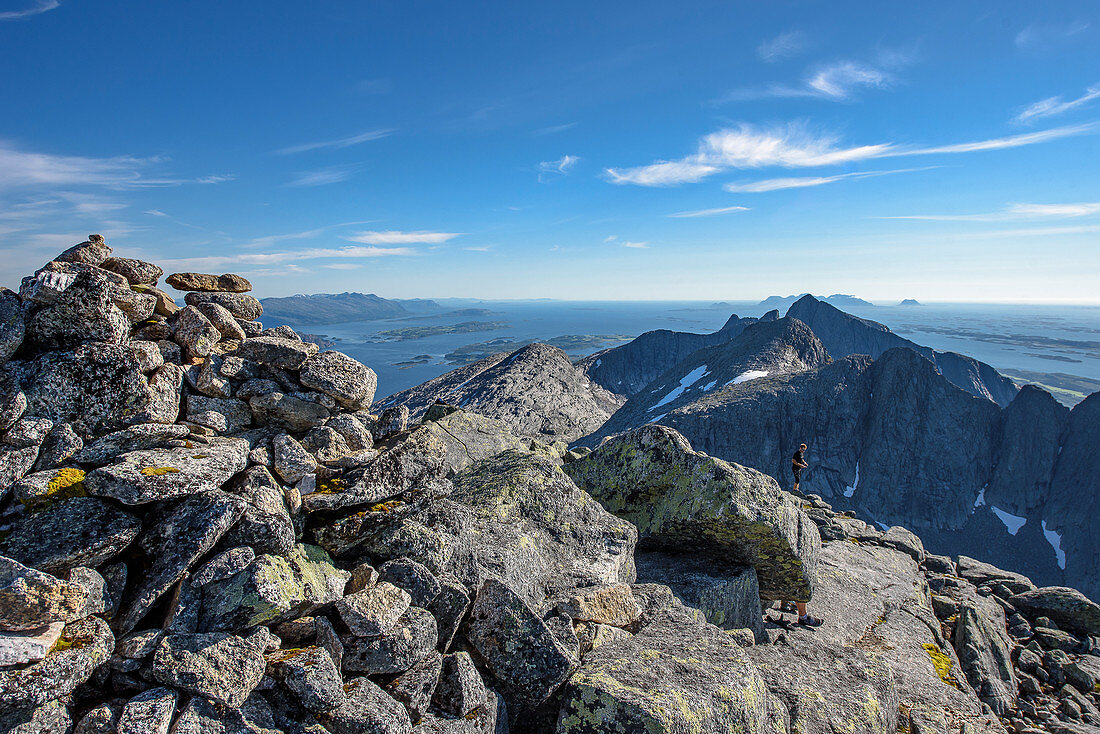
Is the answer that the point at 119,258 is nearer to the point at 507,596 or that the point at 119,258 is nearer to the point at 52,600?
the point at 52,600

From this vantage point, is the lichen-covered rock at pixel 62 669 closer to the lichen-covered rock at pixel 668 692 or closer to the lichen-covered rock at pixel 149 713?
the lichen-covered rock at pixel 149 713

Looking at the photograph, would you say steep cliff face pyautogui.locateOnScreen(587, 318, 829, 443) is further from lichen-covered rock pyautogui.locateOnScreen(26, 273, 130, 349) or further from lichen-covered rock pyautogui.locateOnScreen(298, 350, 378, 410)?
lichen-covered rock pyautogui.locateOnScreen(26, 273, 130, 349)

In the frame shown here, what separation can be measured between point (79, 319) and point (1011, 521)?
524 ft

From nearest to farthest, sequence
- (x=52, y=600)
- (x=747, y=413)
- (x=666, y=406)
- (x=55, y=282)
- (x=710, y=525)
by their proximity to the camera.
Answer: (x=52, y=600) → (x=55, y=282) → (x=710, y=525) → (x=747, y=413) → (x=666, y=406)

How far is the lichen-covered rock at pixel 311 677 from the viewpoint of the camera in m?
5.96

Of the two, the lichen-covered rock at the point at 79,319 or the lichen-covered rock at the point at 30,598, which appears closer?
the lichen-covered rock at the point at 30,598

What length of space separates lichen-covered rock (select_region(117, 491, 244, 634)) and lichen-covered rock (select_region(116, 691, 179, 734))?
3.24ft

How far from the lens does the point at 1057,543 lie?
10538 cm

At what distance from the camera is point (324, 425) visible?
925 cm

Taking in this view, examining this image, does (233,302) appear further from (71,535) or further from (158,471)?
(71,535)

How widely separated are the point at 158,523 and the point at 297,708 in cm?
304

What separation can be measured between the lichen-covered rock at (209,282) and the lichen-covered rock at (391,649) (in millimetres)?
8523

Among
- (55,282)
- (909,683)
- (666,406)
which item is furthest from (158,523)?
(666,406)

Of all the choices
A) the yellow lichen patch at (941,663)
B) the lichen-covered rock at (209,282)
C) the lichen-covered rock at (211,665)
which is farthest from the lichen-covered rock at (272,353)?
the yellow lichen patch at (941,663)
